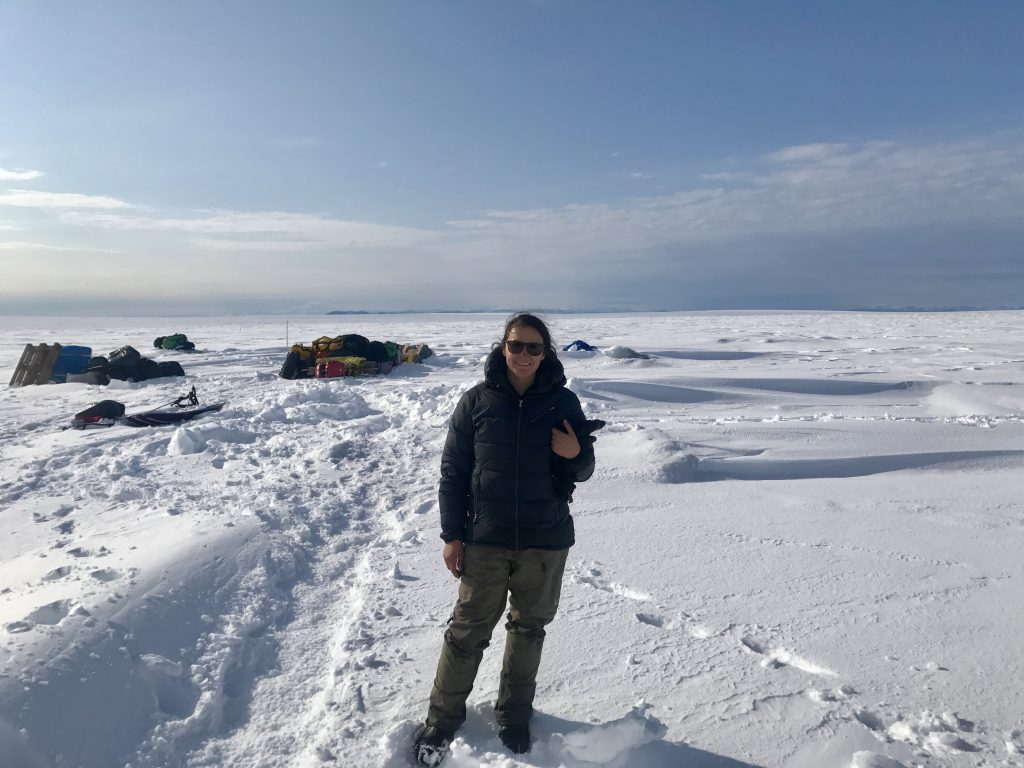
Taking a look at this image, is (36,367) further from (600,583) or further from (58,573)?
(600,583)

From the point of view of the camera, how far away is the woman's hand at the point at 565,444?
2.24m

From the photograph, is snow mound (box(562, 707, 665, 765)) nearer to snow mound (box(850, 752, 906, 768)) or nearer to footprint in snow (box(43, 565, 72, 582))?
snow mound (box(850, 752, 906, 768))

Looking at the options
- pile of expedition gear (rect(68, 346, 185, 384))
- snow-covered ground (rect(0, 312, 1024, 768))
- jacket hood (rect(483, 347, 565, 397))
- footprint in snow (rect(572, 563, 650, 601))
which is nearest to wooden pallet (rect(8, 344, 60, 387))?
pile of expedition gear (rect(68, 346, 185, 384))

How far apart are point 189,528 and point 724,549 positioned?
11.5ft

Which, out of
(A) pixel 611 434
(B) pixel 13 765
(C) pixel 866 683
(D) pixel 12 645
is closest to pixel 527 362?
(C) pixel 866 683

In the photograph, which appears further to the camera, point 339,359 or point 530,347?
point 339,359

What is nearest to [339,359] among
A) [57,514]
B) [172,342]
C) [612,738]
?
[57,514]

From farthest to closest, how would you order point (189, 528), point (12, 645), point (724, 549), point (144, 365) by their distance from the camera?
point (144, 365)
point (189, 528)
point (724, 549)
point (12, 645)

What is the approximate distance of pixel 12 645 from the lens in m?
2.61

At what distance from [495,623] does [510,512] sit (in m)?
0.43

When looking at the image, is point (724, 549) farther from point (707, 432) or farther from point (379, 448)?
point (379, 448)

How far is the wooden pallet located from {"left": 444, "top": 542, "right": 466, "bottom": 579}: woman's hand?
1437 cm

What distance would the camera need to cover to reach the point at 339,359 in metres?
14.0

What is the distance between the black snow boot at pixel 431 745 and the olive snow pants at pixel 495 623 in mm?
26
